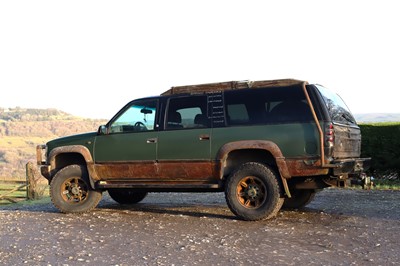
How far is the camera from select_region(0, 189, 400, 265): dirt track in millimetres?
5250

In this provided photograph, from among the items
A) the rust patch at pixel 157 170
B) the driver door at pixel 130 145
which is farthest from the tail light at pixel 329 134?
the driver door at pixel 130 145

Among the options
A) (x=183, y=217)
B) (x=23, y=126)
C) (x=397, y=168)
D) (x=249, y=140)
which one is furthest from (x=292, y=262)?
(x=23, y=126)

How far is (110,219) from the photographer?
803cm

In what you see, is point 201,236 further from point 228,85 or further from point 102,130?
point 102,130

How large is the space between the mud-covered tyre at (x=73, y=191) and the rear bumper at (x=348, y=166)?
4.31m

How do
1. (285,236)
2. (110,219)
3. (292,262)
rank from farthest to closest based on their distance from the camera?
(110,219) → (285,236) → (292,262)

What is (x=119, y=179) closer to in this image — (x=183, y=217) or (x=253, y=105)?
(x=183, y=217)

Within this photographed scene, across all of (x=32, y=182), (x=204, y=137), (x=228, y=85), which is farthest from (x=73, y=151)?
(x=32, y=182)

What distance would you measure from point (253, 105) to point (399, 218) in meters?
3.00

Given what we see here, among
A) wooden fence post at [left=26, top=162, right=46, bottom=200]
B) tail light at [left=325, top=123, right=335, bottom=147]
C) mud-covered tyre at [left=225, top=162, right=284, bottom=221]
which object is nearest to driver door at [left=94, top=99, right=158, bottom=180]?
mud-covered tyre at [left=225, top=162, right=284, bottom=221]

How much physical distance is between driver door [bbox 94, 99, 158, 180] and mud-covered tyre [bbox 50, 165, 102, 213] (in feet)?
1.22

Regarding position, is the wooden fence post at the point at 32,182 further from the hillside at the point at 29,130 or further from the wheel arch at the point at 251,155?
the hillside at the point at 29,130

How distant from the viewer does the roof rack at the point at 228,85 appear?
298 inches

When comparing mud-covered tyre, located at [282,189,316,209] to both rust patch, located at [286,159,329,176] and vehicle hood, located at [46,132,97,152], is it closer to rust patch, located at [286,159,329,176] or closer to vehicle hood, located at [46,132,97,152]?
rust patch, located at [286,159,329,176]
